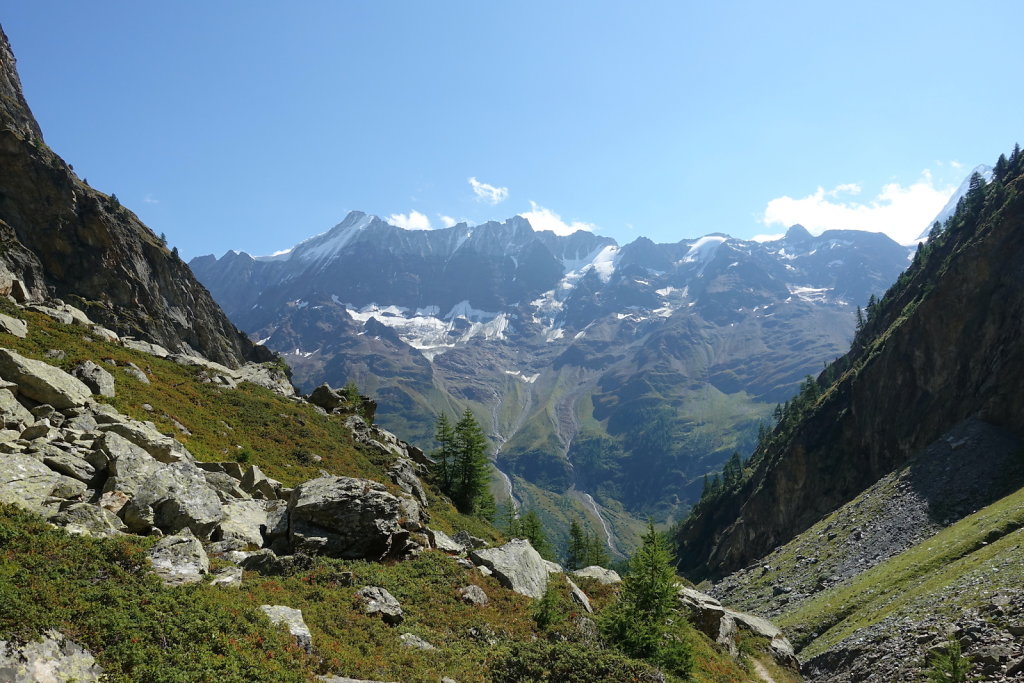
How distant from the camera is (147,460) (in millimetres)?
24984

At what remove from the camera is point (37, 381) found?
26469mm

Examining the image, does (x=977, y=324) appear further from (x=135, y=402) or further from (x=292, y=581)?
(x=135, y=402)

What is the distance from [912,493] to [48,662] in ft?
275

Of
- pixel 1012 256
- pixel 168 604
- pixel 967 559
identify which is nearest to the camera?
pixel 168 604

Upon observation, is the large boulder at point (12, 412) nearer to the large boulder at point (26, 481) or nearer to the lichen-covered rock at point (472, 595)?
the large boulder at point (26, 481)

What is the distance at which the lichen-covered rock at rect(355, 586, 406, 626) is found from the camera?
66.5 feet

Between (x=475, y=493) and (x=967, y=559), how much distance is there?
47.5 m

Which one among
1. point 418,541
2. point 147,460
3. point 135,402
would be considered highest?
point 135,402

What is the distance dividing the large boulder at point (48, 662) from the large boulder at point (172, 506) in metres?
10.8

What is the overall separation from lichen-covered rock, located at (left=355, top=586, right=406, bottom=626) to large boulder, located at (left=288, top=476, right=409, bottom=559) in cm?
435

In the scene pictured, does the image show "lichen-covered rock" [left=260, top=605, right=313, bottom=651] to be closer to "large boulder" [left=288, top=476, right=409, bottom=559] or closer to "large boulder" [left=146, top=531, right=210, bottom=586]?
"large boulder" [left=146, top=531, right=210, bottom=586]

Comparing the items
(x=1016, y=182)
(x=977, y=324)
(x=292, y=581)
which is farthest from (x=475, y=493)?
(x=1016, y=182)

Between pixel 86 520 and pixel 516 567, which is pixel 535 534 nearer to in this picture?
pixel 516 567

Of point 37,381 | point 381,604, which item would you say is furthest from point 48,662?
point 37,381
